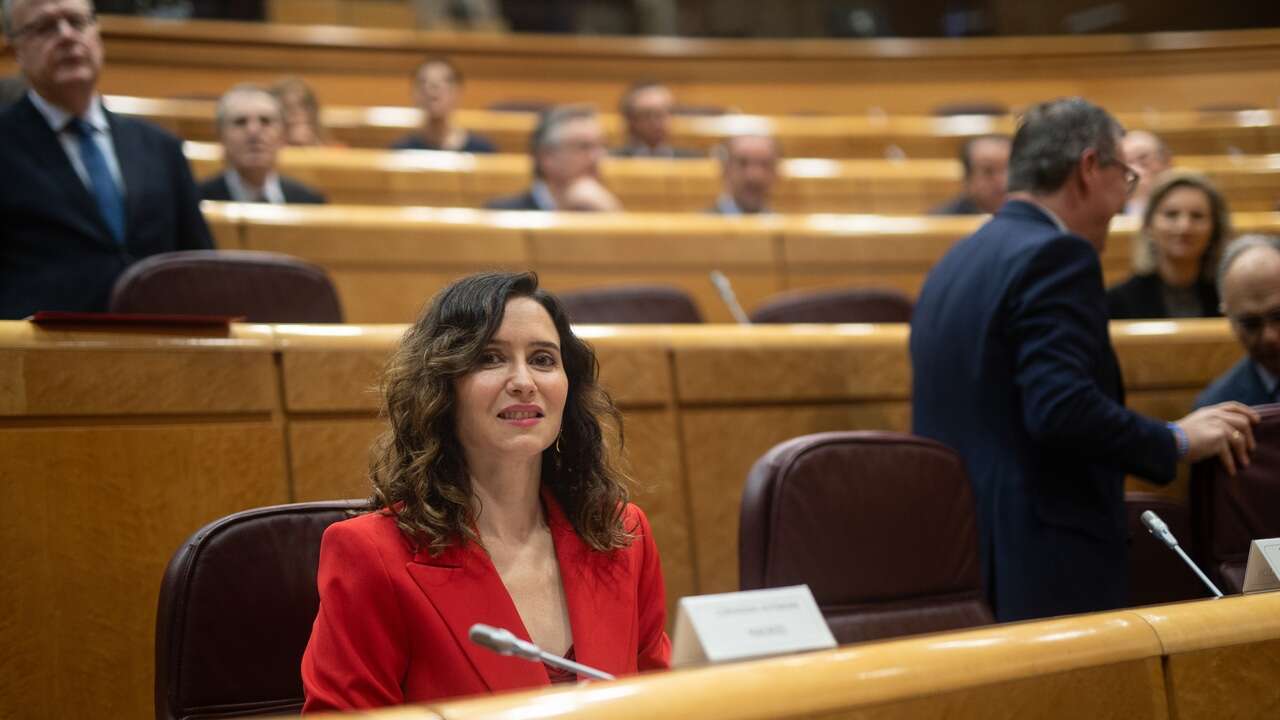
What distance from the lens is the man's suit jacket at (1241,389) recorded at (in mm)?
1154

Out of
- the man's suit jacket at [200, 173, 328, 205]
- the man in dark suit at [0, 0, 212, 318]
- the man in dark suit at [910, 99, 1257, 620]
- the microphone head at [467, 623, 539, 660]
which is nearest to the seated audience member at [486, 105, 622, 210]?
the man's suit jacket at [200, 173, 328, 205]

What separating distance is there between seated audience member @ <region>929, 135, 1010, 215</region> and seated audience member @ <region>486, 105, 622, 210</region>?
0.61 metres

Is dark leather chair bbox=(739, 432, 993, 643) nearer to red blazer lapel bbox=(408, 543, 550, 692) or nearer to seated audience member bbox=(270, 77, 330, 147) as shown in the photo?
red blazer lapel bbox=(408, 543, 550, 692)

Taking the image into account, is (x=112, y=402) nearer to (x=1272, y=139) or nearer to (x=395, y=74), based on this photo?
(x=395, y=74)

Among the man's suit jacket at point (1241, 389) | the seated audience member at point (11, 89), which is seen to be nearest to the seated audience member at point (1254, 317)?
the man's suit jacket at point (1241, 389)

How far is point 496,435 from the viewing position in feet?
2.37

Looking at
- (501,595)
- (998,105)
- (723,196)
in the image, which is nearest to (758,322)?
(723,196)

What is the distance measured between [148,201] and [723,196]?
1.10 m

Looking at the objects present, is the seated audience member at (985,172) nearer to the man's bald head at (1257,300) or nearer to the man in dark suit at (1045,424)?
the man's bald head at (1257,300)

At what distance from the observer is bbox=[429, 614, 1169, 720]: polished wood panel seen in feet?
1.60

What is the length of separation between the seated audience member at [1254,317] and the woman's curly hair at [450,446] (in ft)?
2.20

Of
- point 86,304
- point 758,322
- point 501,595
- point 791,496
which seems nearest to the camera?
point 501,595

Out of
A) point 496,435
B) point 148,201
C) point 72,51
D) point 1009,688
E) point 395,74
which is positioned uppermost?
point 395,74

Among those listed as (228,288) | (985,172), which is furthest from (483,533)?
(985,172)
